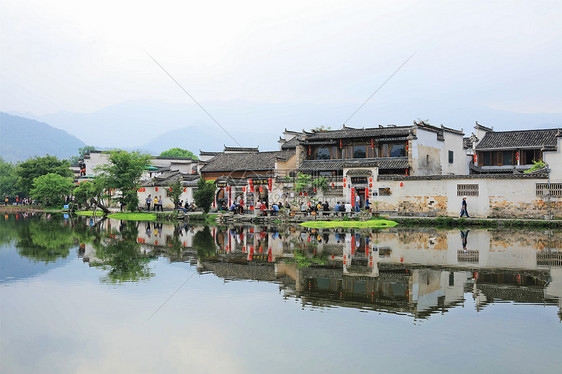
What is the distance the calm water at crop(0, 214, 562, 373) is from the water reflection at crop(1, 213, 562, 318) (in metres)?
0.07

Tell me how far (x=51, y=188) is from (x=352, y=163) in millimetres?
38226

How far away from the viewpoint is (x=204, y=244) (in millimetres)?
22422

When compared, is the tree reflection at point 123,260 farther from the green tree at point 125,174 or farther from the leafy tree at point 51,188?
the leafy tree at point 51,188

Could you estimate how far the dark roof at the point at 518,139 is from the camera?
42.8 meters

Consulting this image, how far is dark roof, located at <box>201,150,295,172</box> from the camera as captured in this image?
46.5m

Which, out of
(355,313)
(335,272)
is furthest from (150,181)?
(355,313)

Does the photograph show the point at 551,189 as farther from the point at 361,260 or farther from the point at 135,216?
the point at 135,216

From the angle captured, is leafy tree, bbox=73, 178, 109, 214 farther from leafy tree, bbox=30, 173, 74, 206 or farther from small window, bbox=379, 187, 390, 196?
small window, bbox=379, 187, 390, 196

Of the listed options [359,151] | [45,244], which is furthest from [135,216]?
[45,244]

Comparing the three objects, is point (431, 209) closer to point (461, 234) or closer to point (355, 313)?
point (461, 234)

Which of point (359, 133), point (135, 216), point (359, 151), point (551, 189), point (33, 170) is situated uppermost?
point (359, 133)

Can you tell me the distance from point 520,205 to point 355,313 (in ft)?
79.1

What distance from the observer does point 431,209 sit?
33.0 metres

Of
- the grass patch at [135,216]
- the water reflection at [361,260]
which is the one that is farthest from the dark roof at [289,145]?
the water reflection at [361,260]
